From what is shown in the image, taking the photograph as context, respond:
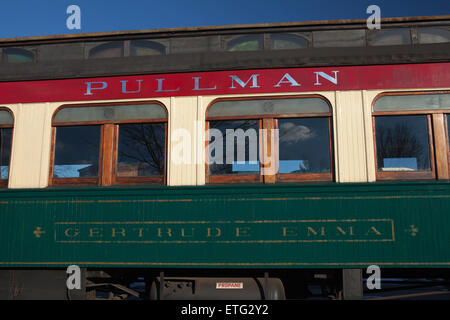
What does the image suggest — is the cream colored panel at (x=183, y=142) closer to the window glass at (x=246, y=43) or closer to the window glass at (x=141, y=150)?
the window glass at (x=141, y=150)

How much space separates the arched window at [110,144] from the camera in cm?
475

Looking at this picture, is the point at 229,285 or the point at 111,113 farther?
the point at 111,113

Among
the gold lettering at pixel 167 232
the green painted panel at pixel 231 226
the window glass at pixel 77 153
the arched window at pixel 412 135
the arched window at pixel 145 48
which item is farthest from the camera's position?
the arched window at pixel 145 48

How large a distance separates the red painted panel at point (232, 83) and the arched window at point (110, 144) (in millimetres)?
222

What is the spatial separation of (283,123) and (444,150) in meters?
1.87

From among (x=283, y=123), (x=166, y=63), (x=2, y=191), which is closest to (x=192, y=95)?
(x=166, y=63)

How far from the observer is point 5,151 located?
4.96 meters

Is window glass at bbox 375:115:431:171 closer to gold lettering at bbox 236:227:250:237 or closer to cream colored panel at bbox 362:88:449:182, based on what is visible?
cream colored panel at bbox 362:88:449:182

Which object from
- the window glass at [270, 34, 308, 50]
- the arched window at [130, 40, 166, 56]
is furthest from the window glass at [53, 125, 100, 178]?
the window glass at [270, 34, 308, 50]

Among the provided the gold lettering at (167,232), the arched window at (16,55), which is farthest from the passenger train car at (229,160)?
the arched window at (16,55)

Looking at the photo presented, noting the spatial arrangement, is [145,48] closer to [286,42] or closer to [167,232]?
[286,42]

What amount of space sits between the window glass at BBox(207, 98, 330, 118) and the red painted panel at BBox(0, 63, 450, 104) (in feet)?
0.45

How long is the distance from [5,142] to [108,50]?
Result: 182 centimetres

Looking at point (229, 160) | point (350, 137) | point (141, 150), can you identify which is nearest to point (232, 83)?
point (229, 160)
